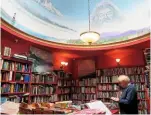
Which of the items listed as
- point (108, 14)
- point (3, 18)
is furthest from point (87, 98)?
point (3, 18)

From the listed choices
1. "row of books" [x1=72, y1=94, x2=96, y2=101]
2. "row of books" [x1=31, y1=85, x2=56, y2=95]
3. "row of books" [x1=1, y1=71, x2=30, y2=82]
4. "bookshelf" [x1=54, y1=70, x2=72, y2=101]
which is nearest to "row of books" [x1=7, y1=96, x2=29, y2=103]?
"row of books" [x1=31, y1=85, x2=56, y2=95]

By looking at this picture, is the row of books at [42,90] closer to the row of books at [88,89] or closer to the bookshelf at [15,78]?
the bookshelf at [15,78]

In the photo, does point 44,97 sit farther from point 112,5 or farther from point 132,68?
point 112,5

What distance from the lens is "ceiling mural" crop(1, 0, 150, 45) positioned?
4.81 m

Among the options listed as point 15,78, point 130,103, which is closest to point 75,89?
point 15,78

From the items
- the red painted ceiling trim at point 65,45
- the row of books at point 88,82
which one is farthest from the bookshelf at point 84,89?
the red painted ceiling trim at point 65,45

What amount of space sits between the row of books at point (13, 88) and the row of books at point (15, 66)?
15.9 inches

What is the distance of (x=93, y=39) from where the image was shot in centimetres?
406

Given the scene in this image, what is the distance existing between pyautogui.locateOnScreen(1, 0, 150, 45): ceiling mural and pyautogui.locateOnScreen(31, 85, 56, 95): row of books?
1.60 m

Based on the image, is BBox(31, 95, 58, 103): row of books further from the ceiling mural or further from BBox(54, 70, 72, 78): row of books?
the ceiling mural

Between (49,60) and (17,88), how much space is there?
6.24 feet

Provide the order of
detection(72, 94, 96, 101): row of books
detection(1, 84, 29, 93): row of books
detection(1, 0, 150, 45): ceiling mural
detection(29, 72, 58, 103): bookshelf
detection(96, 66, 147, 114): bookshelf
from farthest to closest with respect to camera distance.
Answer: detection(72, 94, 96, 101): row of books, detection(96, 66, 147, 114): bookshelf, detection(1, 0, 150, 45): ceiling mural, detection(29, 72, 58, 103): bookshelf, detection(1, 84, 29, 93): row of books

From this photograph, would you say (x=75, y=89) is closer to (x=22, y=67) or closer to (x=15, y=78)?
(x=22, y=67)

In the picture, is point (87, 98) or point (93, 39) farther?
point (87, 98)
